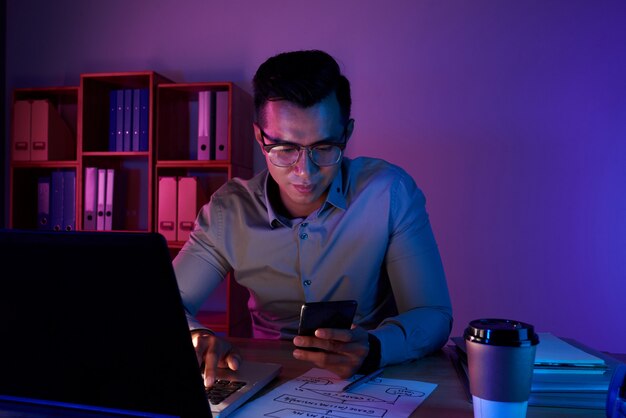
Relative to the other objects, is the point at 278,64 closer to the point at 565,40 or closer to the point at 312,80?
the point at 312,80

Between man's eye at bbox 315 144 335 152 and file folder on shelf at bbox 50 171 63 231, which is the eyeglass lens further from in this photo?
file folder on shelf at bbox 50 171 63 231

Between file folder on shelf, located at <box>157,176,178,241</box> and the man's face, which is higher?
the man's face

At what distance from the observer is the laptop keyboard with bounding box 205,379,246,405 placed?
2.65 feet

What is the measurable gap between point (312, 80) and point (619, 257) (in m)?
2.12

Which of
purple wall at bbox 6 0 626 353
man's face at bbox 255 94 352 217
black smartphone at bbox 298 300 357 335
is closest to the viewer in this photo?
black smartphone at bbox 298 300 357 335

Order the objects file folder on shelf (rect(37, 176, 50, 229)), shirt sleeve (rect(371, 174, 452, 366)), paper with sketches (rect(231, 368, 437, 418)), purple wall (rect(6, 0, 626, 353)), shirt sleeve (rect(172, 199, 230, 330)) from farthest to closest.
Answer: file folder on shelf (rect(37, 176, 50, 229)) → purple wall (rect(6, 0, 626, 353)) → shirt sleeve (rect(172, 199, 230, 330)) → shirt sleeve (rect(371, 174, 452, 366)) → paper with sketches (rect(231, 368, 437, 418))

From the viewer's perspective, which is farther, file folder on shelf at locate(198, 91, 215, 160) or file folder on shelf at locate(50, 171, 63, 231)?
file folder on shelf at locate(50, 171, 63, 231)

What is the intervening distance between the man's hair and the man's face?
0.07 ft

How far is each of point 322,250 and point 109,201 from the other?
1760mm

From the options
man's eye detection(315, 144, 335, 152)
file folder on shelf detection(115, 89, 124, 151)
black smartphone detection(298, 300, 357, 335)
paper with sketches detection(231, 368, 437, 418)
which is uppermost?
file folder on shelf detection(115, 89, 124, 151)

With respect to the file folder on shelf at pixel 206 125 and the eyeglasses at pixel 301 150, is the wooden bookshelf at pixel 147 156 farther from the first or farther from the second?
the eyeglasses at pixel 301 150

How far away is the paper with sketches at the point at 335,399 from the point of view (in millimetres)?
779

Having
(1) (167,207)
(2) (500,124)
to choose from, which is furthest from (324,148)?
(2) (500,124)

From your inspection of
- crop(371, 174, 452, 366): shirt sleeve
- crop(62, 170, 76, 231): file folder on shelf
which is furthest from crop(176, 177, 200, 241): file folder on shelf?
crop(371, 174, 452, 366): shirt sleeve
